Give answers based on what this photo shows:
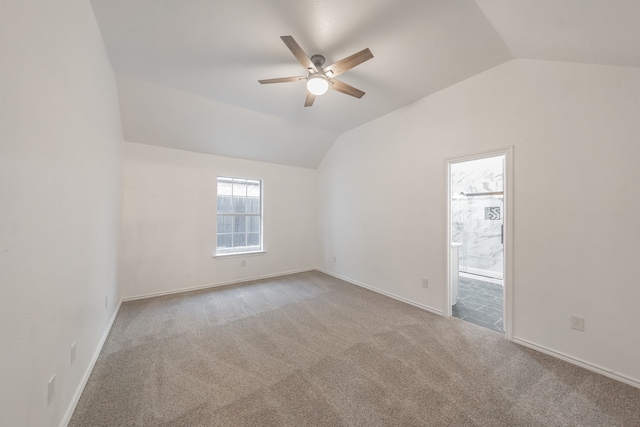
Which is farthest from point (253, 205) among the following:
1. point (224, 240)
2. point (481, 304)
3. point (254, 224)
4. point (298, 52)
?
point (481, 304)

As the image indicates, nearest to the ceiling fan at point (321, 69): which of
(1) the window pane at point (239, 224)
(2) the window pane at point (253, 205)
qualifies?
(2) the window pane at point (253, 205)

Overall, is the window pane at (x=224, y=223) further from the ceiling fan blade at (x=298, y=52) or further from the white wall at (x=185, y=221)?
the ceiling fan blade at (x=298, y=52)

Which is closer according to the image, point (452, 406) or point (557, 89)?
point (452, 406)

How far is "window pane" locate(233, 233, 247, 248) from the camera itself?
4.65 m

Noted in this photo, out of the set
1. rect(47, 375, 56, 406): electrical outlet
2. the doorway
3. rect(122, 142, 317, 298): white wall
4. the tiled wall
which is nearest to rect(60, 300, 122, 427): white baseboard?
rect(47, 375, 56, 406): electrical outlet

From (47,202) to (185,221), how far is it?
9.61 ft

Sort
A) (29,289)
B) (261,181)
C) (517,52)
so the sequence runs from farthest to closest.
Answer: (261,181) → (517,52) → (29,289)

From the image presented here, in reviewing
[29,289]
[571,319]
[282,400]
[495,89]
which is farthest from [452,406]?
[495,89]

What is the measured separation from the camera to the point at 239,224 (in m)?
4.71

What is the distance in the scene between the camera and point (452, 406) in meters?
1.61

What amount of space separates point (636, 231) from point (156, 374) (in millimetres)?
4158

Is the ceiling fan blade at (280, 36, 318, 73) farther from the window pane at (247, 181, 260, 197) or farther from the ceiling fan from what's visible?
the window pane at (247, 181, 260, 197)

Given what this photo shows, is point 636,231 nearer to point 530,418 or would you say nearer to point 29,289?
point 530,418

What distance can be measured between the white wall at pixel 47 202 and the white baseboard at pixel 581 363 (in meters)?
3.71
